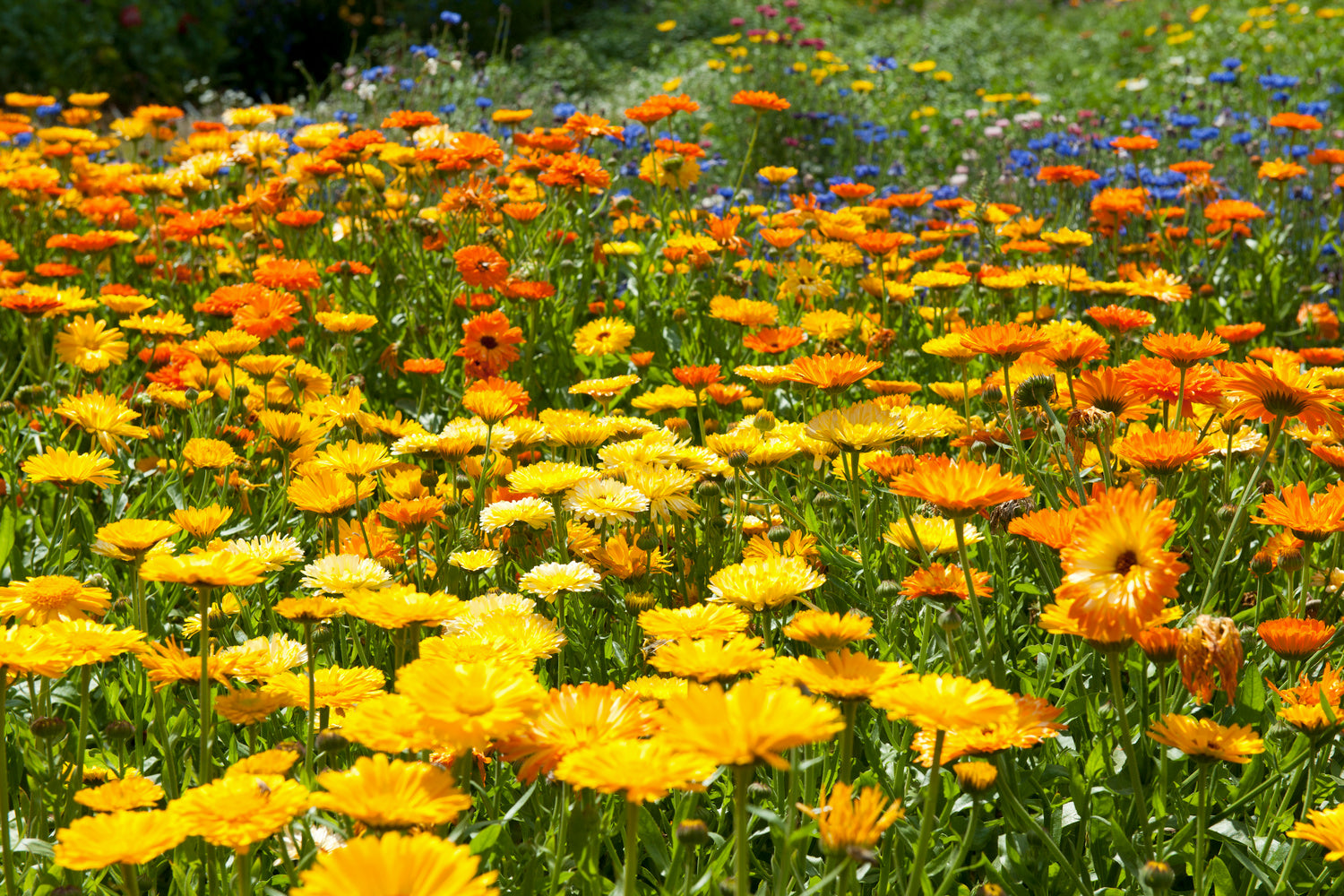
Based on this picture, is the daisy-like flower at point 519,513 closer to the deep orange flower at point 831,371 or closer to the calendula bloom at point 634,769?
the deep orange flower at point 831,371

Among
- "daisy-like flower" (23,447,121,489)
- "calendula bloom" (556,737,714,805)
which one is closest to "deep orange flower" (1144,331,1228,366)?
"calendula bloom" (556,737,714,805)

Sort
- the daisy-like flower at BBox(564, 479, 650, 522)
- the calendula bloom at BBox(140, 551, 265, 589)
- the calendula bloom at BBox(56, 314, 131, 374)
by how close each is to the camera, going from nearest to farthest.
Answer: the calendula bloom at BBox(140, 551, 265, 589)
the daisy-like flower at BBox(564, 479, 650, 522)
the calendula bloom at BBox(56, 314, 131, 374)

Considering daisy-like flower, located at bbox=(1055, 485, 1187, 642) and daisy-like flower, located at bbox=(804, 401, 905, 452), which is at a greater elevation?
daisy-like flower, located at bbox=(1055, 485, 1187, 642)

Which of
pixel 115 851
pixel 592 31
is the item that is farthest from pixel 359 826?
pixel 592 31

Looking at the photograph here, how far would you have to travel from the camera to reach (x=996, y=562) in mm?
2145

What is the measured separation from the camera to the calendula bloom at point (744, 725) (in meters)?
0.90

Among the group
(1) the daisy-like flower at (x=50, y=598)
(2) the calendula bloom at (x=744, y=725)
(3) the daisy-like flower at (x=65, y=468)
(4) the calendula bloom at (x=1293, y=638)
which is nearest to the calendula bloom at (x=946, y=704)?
(2) the calendula bloom at (x=744, y=725)

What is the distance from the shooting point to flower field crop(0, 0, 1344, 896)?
1155 mm

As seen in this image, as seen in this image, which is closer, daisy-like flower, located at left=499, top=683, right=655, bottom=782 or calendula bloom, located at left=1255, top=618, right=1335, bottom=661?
daisy-like flower, located at left=499, top=683, right=655, bottom=782

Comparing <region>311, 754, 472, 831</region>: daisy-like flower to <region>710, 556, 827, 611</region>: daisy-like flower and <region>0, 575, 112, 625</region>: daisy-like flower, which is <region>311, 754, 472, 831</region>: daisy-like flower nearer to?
<region>710, 556, 827, 611</region>: daisy-like flower

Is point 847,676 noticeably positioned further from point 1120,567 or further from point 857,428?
point 857,428

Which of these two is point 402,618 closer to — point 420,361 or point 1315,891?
point 1315,891

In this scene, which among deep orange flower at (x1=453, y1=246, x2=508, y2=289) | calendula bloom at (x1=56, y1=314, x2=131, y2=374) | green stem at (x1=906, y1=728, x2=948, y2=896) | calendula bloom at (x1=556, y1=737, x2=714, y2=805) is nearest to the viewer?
calendula bloom at (x1=556, y1=737, x2=714, y2=805)

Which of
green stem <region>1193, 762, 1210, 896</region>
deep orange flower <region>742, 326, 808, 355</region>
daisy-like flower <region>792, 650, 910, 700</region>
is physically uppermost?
daisy-like flower <region>792, 650, 910, 700</region>
